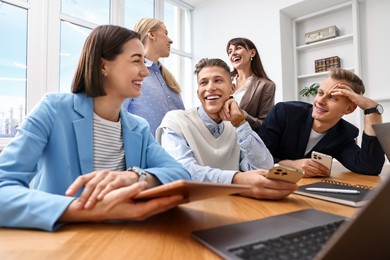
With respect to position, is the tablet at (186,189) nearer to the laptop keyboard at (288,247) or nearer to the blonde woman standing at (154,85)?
the laptop keyboard at (288,247)

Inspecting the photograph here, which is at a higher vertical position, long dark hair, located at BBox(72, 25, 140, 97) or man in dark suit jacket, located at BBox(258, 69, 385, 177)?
long dark hair, located at BBox(72, 25, 140, 97)

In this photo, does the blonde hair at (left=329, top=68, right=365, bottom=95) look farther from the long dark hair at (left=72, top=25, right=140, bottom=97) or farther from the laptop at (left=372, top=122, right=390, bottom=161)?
the long dark hair at (left=72, top=25, right=140, bottom=97)

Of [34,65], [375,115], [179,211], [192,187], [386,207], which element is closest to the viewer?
[386,207]

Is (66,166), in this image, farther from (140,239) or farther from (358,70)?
(358,70)

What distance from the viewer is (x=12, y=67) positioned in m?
3.15

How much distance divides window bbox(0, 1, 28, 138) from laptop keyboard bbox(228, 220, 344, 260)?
3.25 m

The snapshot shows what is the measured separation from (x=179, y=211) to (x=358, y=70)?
Result: 12.6ft

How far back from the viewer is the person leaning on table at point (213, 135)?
4.14ft

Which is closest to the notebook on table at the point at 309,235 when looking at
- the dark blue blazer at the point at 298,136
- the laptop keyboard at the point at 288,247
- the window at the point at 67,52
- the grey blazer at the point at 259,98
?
the laptop keyboard at the point at 288,247

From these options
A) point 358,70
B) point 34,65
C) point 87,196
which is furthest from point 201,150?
point 358,70

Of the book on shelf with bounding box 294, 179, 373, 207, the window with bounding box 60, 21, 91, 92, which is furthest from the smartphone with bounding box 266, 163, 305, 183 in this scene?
the window with bounding box 60, 21, 91, 92

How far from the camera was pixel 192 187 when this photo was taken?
543mm

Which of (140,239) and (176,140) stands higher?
(176,140)

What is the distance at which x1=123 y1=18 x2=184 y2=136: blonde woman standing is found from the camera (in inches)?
77.0
